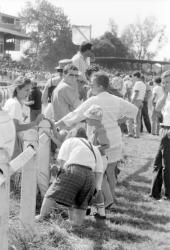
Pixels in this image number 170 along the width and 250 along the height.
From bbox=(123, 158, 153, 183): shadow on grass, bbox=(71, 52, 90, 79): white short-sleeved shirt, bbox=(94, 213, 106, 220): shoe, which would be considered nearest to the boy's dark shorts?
bbox=(94, 213, 106, 220): shoe

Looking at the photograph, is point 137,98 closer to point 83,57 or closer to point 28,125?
point 83,57

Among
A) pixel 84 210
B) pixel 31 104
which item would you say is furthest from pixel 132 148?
pixel 84 210

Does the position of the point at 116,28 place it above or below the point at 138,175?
above

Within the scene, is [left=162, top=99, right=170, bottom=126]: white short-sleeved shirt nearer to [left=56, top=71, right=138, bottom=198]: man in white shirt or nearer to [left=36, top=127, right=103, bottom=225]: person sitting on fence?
[left=56, top=71, right=138, bottom=198]: man in white shirt

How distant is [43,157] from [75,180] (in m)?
1.17

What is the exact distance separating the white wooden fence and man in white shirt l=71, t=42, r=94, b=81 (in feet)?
8.31

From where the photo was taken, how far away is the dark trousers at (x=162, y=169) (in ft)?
24.0

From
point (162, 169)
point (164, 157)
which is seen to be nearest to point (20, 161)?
point (164, 157)

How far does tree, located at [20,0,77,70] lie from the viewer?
3907 inches

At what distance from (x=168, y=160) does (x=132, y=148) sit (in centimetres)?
573

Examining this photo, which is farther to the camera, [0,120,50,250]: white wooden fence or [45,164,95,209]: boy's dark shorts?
[45,164,95,209]: boy's dark shorts

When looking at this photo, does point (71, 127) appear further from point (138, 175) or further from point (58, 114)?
point (138, 175)

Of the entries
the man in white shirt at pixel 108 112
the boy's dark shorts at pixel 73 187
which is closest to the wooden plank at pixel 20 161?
the boy's dark shorts at pixel 73 187

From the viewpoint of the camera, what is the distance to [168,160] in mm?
7336
